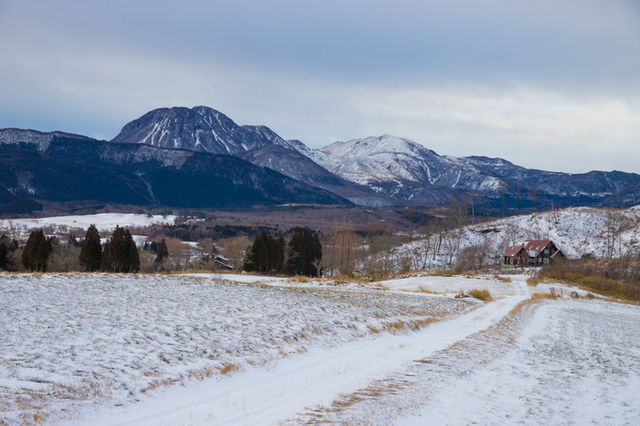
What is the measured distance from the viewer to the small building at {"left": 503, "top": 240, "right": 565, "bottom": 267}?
101m

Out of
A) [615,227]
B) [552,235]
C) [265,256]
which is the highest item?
[615,227]

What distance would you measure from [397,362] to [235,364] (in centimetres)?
507

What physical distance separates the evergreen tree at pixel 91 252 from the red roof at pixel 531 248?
94162mm

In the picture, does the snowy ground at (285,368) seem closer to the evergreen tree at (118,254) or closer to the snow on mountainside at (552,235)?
the evergreen tree at (118,254)

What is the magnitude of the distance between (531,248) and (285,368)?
110 meters

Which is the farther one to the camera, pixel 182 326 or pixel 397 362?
pixel 182 326

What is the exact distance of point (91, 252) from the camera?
169 feet

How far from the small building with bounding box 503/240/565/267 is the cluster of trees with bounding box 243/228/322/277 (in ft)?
168

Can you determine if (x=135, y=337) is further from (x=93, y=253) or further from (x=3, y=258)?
(x=3, y=258)

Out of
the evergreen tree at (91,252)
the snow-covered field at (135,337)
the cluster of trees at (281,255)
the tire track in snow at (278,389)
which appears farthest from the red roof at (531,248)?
the tire track in snow at (278,389)

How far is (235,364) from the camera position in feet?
35.1

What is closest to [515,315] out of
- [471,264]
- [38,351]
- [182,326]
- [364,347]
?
[364,347]

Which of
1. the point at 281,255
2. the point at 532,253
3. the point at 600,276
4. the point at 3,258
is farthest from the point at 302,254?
the point at 532,253

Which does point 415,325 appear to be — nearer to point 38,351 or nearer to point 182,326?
point 182,326
